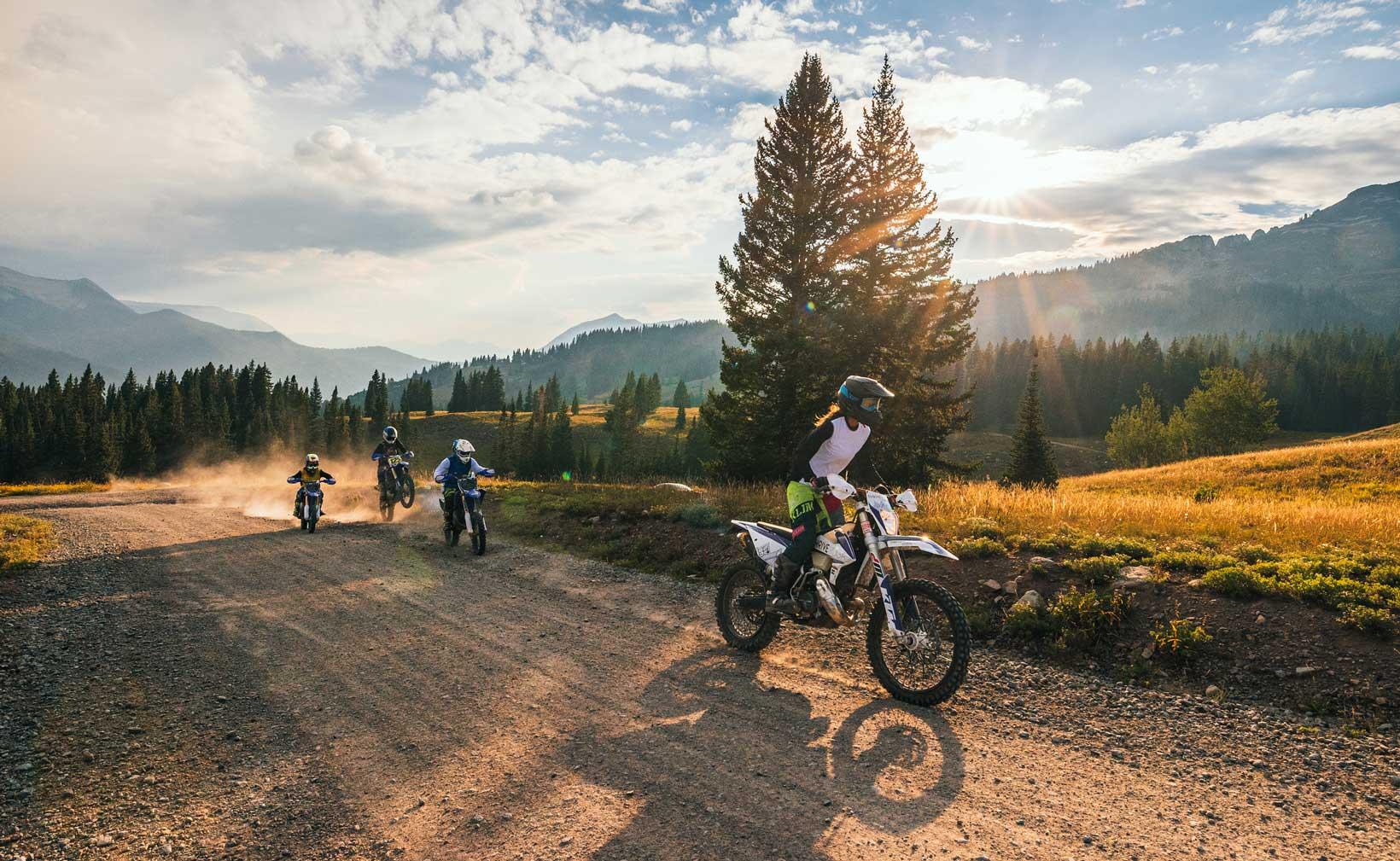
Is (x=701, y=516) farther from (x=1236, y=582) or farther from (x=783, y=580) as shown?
(x=1236, y=582)

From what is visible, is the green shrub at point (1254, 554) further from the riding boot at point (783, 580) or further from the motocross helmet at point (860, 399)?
the riding boot at point (783, 580)

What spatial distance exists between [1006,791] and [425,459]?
12358 centimetres

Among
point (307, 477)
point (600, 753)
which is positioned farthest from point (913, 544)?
point (307, 477)

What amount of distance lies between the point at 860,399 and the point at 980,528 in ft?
17.0

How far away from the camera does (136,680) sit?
22.5ft

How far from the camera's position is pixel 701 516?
45.5 ft

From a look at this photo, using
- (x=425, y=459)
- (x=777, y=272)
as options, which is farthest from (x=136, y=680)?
(x=425, y=459)

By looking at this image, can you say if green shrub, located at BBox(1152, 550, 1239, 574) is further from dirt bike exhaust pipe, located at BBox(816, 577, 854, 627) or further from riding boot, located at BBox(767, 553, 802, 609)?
riding boot, located at BBox(767, 553, 802, 609)

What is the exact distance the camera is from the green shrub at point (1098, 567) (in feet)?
28.2

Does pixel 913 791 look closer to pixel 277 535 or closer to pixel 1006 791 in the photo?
pixel 1006 791

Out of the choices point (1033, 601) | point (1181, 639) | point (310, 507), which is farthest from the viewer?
point (310, 507)

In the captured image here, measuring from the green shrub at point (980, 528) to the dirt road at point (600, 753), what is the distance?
126 inches

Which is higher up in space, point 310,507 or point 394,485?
point 394,485

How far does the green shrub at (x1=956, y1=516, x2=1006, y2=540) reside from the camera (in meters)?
10.7
